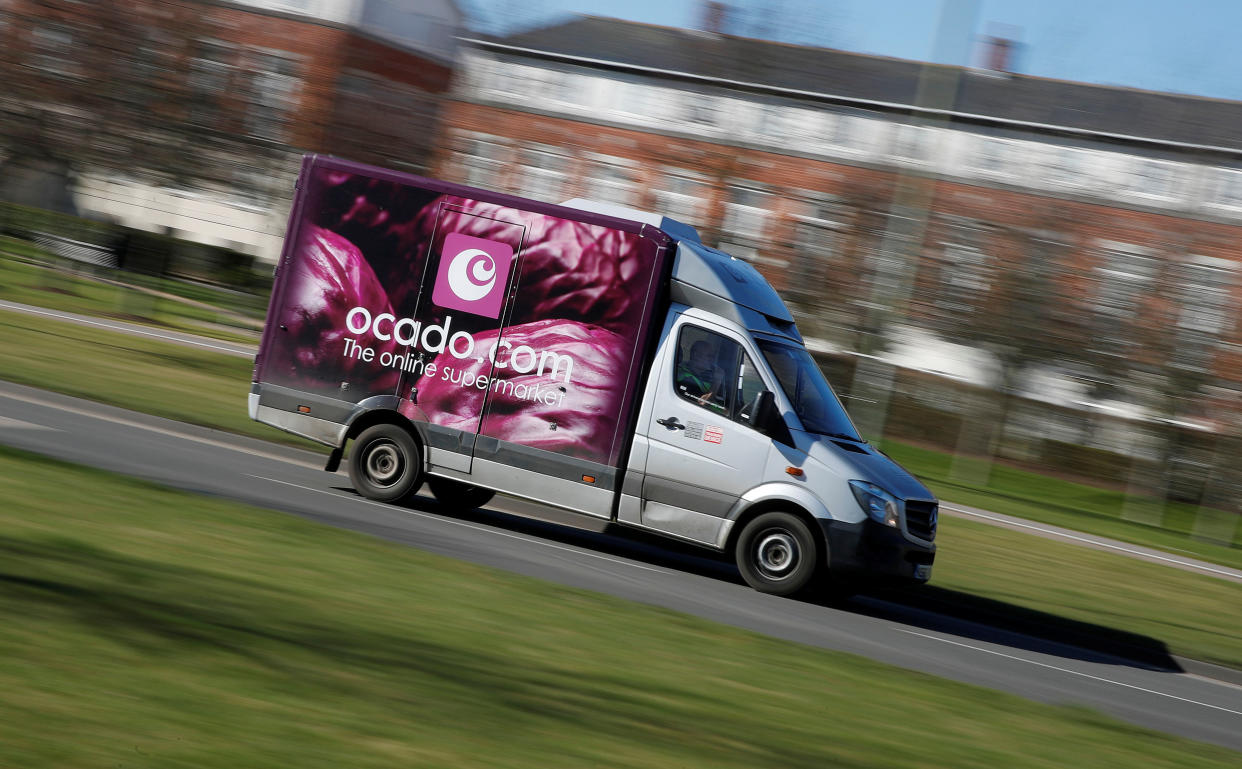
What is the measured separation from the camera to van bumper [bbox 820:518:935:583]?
10.6 metres

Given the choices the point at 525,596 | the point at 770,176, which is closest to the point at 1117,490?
the point at 770,176

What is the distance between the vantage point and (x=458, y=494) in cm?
1288

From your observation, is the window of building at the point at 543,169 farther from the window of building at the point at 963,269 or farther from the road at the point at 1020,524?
the window of building at the point at 963,269

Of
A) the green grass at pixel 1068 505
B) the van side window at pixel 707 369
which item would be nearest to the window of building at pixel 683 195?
the green grass at pixel 1068 505

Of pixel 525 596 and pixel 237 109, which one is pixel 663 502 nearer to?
pixel 525 596

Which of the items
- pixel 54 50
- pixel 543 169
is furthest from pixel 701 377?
pixel 54 50

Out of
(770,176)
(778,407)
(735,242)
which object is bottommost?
(778,407)

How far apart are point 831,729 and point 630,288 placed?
5510 mm

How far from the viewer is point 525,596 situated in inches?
324

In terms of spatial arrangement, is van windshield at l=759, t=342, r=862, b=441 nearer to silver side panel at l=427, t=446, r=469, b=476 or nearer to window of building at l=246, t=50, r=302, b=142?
silver side panel at l=427, t=446, r=469, b=476

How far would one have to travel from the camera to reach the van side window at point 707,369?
1099cm

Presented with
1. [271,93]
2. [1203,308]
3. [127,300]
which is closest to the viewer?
[1203,308]

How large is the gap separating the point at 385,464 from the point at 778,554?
372cm

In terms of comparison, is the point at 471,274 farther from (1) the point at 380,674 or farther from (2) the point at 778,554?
(1) the point at 380,674
